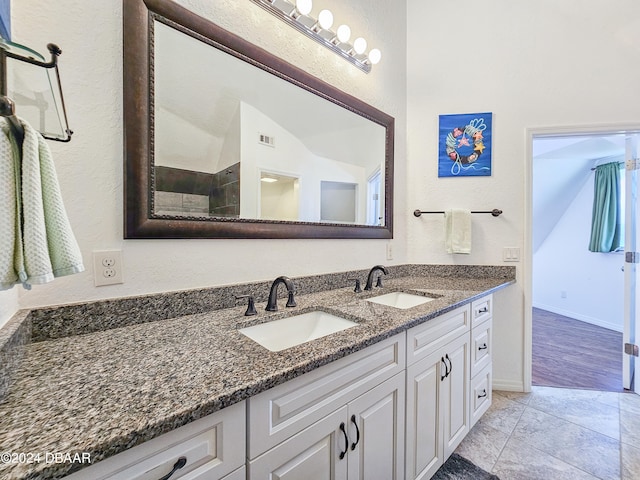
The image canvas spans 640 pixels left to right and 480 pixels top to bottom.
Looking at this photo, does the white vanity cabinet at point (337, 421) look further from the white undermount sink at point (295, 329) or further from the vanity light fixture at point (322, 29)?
the vanity light fixture at point (322, 29)

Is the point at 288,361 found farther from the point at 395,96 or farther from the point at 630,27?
the point at 630,27

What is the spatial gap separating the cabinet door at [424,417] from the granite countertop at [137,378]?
0.27 meters

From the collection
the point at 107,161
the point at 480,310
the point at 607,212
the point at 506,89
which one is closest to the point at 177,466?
the point at 107,161

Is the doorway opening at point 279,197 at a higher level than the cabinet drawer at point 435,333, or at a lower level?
higher

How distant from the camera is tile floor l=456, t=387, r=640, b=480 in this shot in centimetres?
141

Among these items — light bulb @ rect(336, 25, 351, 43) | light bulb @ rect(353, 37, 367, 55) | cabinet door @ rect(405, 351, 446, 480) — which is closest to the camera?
cabinet door @ rect(405, 351, 446, 480)

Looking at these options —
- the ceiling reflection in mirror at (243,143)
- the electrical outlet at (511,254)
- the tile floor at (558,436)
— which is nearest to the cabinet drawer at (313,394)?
the ceiling reflection in mirror at (243,143)

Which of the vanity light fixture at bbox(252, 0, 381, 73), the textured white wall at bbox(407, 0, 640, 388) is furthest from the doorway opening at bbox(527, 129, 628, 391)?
the vanity light fixture at bbox(252, 0, 381, 73)

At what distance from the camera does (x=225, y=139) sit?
121 centimetres

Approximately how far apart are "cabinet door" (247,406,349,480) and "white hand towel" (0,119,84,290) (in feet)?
1.90

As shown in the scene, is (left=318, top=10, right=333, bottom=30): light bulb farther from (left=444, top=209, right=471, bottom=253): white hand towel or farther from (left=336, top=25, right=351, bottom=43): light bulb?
(left=444, top=209, right=471, bottom=253): white hand towel

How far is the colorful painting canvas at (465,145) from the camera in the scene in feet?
6.97

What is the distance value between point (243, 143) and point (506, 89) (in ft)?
6.71

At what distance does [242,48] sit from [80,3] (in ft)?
1.82
